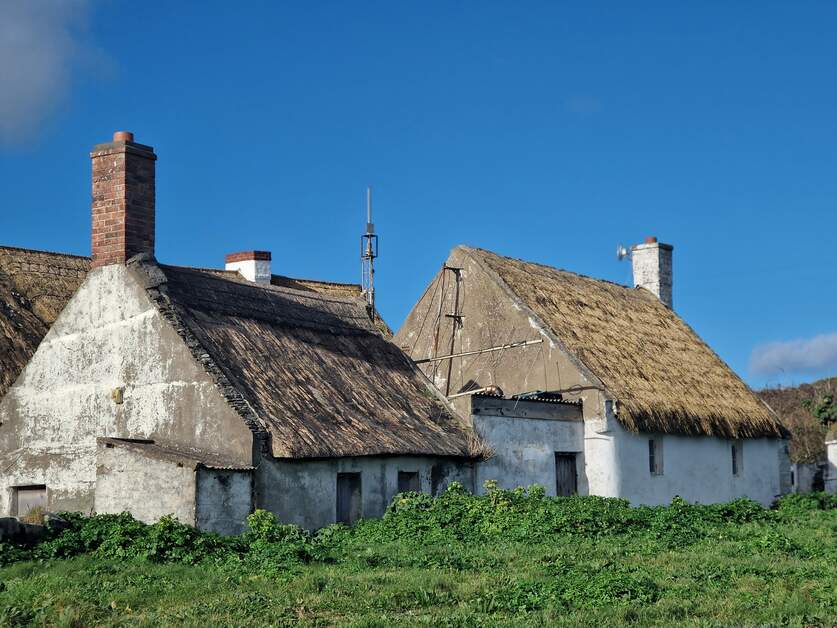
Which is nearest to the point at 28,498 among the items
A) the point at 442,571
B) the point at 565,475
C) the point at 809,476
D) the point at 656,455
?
the point at 442,571

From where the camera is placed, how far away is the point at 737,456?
29750mm

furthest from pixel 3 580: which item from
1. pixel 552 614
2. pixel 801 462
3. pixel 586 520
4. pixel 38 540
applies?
pixel 801 462

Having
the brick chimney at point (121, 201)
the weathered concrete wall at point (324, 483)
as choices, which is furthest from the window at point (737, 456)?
the brick chimney at point (121, 201)

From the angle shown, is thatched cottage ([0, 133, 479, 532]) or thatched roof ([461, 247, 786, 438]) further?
thatched roof ([461, 247, 786, 438])

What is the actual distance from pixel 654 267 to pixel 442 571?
22285mm

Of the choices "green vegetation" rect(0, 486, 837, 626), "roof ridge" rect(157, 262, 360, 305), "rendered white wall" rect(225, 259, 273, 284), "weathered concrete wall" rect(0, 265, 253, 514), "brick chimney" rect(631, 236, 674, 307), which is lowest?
"green vegetation" rect(0, 486, 837, 626)

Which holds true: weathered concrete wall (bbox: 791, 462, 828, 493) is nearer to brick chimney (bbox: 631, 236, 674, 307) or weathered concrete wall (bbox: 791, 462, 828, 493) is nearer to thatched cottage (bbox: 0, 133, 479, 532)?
brick chimney (bbox: 631, 236, 674, 307)

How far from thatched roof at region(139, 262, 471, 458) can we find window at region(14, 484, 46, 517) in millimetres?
4000

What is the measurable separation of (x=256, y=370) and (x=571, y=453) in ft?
25.8

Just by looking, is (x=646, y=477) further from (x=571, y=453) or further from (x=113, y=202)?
(x=113, y=202)

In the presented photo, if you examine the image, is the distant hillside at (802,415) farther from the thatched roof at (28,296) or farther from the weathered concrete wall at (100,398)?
the weathered concrete wall at (100,398)

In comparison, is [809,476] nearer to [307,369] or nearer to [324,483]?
[307,369]

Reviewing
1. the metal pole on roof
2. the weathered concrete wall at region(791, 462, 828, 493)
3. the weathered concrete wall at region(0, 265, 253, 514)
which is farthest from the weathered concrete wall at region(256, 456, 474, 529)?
the weathered concrete wall at region(791, 462, 828, 493)

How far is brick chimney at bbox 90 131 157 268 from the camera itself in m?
20.0
